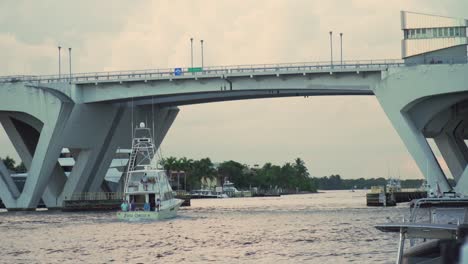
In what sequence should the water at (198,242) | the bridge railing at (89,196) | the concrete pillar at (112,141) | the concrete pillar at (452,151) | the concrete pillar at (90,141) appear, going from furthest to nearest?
the concrete pillar at (452,151), the concrete pillar at (112,141), the bridge railing at (89,196), the concrete pillar at (90,141), the water at (198,242)

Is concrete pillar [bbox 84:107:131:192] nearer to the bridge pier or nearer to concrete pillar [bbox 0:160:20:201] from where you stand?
concrete pillar [bbox 0:160:20:201]

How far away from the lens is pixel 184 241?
51.2m

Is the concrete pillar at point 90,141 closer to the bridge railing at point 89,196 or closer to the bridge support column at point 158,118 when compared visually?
the bridge railing at point 89,196

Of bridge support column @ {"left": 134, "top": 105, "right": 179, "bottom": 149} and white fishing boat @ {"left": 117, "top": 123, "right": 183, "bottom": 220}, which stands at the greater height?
bridge support column @ {"left": 134, "top": 105, "right": 179, "bottom": 149}

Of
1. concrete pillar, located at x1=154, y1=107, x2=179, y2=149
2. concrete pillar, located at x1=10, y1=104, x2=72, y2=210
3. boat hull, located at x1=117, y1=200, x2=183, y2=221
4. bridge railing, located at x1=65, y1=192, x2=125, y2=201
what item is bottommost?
boat hull, located at x1=117, y1=200, x2=183, y2=221

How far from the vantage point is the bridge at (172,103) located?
270 feet

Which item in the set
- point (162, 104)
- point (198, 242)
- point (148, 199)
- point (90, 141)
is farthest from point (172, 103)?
point (198, 242)

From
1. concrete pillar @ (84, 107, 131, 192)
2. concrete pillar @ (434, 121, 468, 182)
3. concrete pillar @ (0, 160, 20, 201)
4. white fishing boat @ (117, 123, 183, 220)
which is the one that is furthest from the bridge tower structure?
concrete pillar @ (0, 160, 20, 201)

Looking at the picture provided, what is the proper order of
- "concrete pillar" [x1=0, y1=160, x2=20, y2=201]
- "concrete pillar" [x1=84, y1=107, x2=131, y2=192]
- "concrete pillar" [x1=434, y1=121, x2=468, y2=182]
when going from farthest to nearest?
1. "concrete pillar" [x1=434, y1=121, x2=468, y2=182]
2. "concrete pillar" [x1=84, y1=107, x2=131, y2=192]
3. "concrete pillar" [x1=0, y1=160, x2=20, y2=201]

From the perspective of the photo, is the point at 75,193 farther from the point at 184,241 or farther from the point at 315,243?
the point at 315,243

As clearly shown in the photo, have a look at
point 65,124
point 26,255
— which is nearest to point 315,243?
point 26,255

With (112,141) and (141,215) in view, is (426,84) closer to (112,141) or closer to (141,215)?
(141,215)

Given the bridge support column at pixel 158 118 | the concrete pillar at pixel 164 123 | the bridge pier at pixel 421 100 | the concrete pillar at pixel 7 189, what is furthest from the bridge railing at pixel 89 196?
the bridge pier at pixel 421 100

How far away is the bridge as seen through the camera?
270 ft
